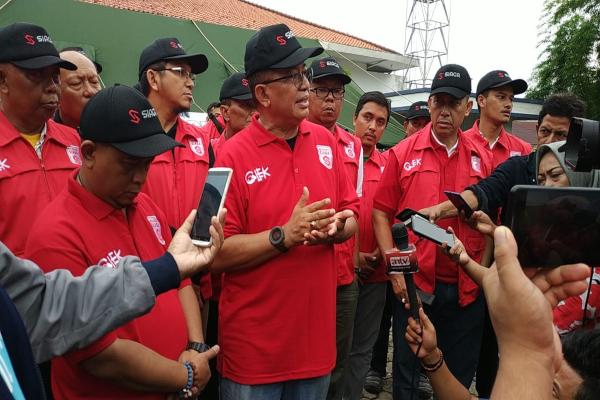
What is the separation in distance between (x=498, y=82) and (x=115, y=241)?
3774 mm

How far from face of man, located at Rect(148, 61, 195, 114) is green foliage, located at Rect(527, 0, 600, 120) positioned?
18.2m

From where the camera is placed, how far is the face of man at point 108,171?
1877mm

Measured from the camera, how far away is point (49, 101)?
8.62 feet

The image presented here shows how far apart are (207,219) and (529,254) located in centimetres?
110

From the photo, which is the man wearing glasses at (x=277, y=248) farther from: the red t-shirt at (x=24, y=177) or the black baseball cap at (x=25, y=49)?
the black baseball cap at (x=25, y=49)

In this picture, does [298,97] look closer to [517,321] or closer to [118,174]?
[118,174]

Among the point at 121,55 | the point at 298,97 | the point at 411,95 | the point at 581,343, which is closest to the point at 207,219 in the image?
the point at 298,97

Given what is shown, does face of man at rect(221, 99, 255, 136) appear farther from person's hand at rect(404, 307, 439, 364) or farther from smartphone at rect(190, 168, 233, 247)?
person's hand at rect(404, 307, 439, 364)

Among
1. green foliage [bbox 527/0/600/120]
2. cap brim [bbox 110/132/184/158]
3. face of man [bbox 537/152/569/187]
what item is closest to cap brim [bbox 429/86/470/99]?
face of man [bbox 537/152/569/187]

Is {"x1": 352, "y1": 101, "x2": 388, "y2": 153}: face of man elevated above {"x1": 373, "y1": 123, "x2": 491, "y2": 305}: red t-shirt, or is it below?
above

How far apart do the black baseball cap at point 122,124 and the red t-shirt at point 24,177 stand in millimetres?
708

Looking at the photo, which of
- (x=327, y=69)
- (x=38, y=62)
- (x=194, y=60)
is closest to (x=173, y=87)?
(x=194, y=60)

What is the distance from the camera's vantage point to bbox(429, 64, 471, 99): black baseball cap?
3.67m

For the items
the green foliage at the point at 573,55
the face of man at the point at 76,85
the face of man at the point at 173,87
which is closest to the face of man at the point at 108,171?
the face of man at the point at 173,87
